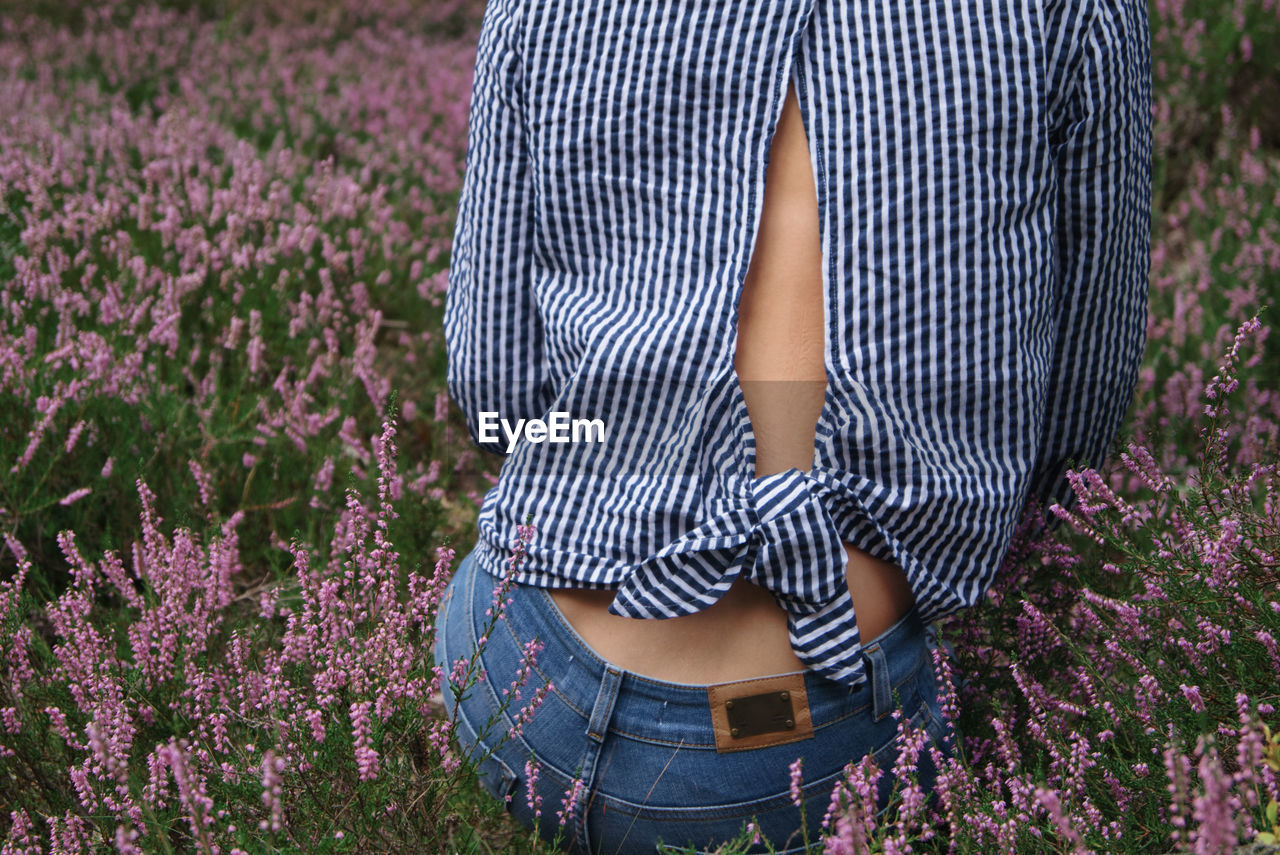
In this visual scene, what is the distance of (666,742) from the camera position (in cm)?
173

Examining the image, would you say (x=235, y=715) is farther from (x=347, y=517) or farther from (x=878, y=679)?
(x=878, y=679)

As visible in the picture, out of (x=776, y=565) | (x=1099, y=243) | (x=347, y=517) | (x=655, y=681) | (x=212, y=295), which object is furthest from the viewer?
(x=212, y=295)

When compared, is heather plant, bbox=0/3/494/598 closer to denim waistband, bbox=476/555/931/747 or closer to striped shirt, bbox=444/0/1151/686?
denim waistband, bbox=476/555/931/747

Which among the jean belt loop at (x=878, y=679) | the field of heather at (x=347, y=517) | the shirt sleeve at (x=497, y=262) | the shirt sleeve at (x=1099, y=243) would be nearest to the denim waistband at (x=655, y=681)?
the jean belt loop at (x=878, y=679)

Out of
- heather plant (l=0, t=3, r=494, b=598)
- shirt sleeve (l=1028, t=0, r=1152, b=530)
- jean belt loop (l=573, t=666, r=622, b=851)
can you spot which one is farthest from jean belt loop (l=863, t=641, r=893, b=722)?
heather plant (l=0, t=3, r=494, b=598)

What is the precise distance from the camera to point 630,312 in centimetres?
172

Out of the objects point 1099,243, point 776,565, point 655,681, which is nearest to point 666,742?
point 655,681

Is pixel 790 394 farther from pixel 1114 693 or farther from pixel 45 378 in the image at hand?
pixel 45 378

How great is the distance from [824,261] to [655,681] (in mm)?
699

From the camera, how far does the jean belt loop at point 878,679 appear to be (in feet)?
5.70

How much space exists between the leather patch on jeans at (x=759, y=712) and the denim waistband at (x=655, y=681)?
0.05 feet

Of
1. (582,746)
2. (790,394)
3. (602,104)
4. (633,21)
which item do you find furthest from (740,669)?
(633,21)

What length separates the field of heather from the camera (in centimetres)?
166

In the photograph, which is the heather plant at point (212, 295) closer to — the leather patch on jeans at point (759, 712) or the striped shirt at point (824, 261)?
the striped shirt at point (824, 261)
